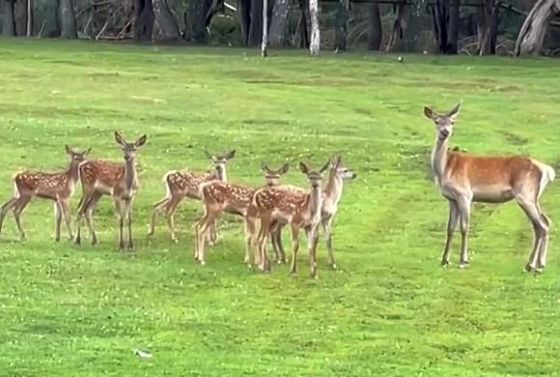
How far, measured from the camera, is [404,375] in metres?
12.5

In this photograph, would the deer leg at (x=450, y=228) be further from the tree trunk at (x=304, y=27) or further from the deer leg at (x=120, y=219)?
the tree trunk at (x=304, y=27)

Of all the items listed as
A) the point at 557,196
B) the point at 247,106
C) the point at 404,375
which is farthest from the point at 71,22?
the point at 404,375

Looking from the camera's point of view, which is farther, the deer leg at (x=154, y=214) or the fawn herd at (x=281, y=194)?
the deer leg at (x=154, y=214)

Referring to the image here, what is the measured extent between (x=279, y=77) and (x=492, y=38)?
1652 centimetres

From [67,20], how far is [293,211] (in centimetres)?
4444

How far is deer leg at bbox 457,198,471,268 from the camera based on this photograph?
17.3 metres

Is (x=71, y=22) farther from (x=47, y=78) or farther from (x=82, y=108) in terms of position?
(x=82, y=108)

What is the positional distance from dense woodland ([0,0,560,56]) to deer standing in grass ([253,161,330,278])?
36.1 metres

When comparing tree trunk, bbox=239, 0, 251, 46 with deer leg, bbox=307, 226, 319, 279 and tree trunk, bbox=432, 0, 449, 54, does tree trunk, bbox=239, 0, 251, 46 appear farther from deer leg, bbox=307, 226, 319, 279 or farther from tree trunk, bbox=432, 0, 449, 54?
deer leg, bbox=307, 226, 319, 279

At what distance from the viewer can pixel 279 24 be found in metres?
55.2

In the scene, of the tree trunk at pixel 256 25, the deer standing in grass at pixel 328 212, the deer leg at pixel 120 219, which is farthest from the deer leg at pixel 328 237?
the tree trunk at pixel 256 25

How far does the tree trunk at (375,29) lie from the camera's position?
58250 millimetres

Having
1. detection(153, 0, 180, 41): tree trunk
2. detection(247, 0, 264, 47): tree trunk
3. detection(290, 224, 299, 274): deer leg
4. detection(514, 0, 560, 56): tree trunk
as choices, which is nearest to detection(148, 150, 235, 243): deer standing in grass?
detection(290, 224, 299, 274): deer leg

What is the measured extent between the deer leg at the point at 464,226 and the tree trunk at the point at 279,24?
37.1m
